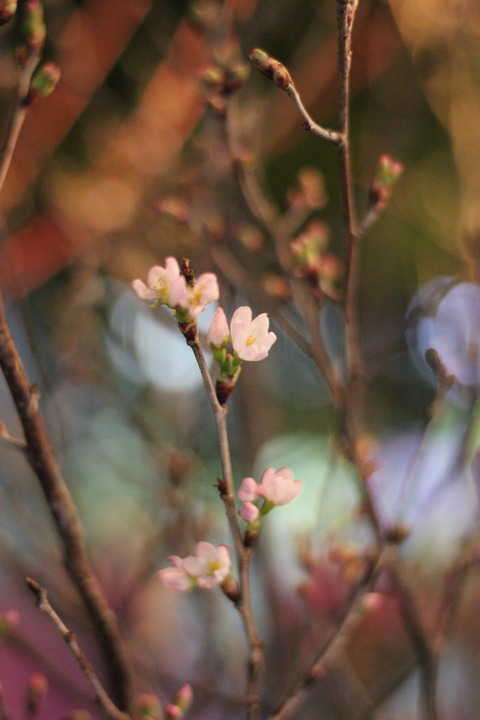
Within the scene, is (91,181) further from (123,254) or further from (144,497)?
(144,497)

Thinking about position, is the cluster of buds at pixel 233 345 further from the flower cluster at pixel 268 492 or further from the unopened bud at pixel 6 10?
the unopened bud at pixel 6 10

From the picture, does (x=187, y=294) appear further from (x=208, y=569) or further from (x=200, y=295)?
(x=208, y=569)

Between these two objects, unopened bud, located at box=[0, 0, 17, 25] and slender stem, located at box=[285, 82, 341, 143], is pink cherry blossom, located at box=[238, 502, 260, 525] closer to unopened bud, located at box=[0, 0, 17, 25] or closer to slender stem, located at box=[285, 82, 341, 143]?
slender stem, located at box=[285, 82, 341, 143]

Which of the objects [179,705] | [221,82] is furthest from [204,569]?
[221,82]

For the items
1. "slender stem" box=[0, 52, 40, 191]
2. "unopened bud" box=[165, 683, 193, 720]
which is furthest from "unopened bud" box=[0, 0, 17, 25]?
"unopened bud" box=[165, 683, 193, 720]

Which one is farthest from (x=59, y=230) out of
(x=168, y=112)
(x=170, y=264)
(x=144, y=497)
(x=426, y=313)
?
(x=170, y=264)
